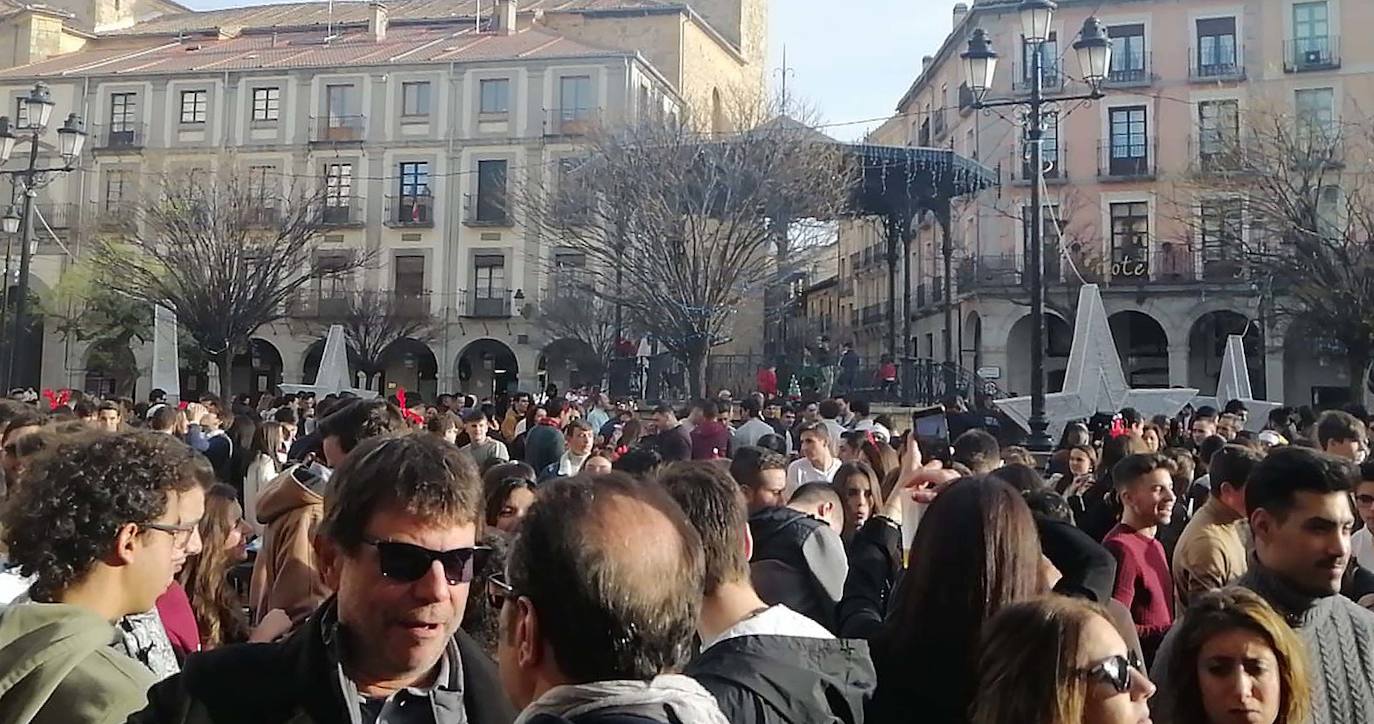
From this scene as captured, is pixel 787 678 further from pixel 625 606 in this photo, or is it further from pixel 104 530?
pixel 104 530

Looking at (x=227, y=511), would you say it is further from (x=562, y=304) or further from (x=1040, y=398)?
(x=562, y=304)

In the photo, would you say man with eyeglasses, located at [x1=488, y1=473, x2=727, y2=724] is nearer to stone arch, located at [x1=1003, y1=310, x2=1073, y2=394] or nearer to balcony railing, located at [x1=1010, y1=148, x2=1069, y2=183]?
stone arch, located at [x1=1003, y1=310, x2=1073, y2=394]

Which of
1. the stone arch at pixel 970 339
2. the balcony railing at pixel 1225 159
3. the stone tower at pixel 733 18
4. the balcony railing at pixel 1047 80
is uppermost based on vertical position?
the stone tower at pixel 733 18

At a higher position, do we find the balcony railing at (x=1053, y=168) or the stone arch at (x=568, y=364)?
the balcony railing at (x=1053, y=168)

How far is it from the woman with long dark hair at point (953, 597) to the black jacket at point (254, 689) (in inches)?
53.6

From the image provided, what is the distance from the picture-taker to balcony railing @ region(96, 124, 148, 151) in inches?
1644

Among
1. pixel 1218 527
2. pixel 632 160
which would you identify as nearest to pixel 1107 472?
pixel 1218 527

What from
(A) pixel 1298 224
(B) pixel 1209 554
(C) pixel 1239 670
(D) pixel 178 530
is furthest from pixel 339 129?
(C) pixel 1239 670

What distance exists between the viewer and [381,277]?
40.3 m

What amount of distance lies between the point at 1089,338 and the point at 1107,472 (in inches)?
311

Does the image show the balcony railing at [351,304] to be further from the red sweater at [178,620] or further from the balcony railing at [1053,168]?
the red sweater at [178,620]

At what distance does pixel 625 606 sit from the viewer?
175 cm

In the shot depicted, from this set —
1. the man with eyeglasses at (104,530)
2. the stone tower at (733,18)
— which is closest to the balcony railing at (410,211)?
the stone tower at (733,18)

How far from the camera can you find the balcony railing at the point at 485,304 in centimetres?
3928
